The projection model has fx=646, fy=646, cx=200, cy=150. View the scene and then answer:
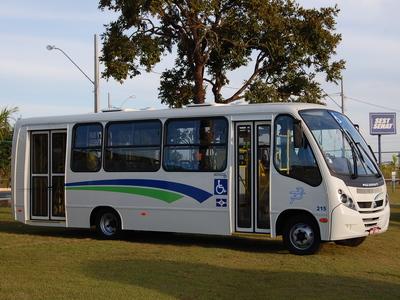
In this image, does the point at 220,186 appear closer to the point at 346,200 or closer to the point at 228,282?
the point at 346,200

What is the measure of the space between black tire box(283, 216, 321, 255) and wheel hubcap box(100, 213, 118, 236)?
424 cm

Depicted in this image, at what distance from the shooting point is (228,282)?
915cm

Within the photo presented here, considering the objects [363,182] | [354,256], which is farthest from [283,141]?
[354,256]

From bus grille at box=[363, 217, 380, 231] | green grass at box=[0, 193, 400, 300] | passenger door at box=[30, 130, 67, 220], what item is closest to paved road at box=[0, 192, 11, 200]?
passenger door at box=[30, 130, 67, 220]

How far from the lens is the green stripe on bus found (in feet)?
44.2

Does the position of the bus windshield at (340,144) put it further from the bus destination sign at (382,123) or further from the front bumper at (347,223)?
the bus destination sign at (382,123)

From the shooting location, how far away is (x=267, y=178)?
12.3 meters

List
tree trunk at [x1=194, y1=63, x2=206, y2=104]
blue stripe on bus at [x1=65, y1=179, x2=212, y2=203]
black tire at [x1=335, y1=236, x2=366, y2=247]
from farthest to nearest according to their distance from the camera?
tree trunk at [x1=194, y1=63, x2=206, y2=104] → blue stripe on bus at [x1=65, y1=179, x2=212, y2=203] → black tire at [x1=335, y1=236, x2=366, y2=247]

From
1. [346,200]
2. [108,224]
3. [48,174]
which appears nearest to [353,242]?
[346,200]

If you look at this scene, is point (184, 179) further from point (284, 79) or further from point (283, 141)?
point (284, 79)

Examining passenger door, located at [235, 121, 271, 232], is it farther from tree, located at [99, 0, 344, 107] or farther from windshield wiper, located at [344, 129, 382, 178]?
tree, located at [99, 0, 344, 107]

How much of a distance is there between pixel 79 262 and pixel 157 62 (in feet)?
30.4

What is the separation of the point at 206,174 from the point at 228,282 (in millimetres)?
4102

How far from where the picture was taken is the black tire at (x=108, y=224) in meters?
14.4
